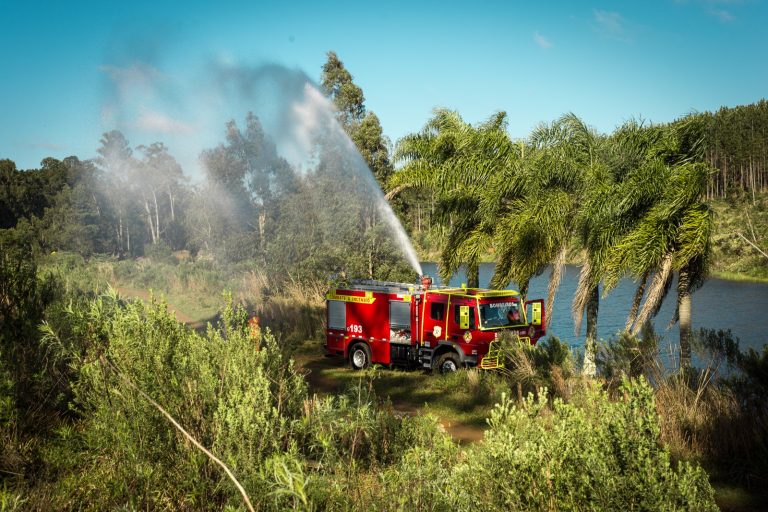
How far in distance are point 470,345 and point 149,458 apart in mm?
10917

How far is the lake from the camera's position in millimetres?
26953

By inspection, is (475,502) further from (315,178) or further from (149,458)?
(315,178)

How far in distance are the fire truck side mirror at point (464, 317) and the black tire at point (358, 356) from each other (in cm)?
314

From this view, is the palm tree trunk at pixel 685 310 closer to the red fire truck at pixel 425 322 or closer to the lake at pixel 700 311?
the red fire truck at pixel 425 322

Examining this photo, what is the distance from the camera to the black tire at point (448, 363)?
16477 millimetres

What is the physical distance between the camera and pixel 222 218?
142ft

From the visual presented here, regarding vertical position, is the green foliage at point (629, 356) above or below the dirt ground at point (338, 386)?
above

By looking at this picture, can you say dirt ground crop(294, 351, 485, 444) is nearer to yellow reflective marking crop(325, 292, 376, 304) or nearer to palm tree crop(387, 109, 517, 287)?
yellow reflective marking crop(325, 292, 376, 304)

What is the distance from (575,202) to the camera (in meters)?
18.0

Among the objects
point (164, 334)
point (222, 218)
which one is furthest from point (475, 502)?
point (222, 218)

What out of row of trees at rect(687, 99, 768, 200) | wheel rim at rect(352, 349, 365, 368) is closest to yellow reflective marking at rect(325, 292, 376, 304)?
wheel rim at rect(352, 349, 365, 368)

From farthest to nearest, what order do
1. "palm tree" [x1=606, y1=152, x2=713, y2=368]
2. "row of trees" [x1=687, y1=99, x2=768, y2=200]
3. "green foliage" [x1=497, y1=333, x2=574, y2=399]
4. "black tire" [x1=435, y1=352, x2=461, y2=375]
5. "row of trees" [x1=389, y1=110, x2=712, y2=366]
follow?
"row of trees" [x1=687, y1=99, x2=768, y2=200] < "black tire" [x1=435, y1=352, x2=461, y2=375] < "row of trees" [x1=389, y1=110, x2=712, y2=366] < "palm tree" [x1=606, y1=152, x2=713, y2=368] < "green foliage" [x1=497, y1=333, x2=574, y2=399]

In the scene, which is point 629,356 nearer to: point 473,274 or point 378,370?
point 378,370

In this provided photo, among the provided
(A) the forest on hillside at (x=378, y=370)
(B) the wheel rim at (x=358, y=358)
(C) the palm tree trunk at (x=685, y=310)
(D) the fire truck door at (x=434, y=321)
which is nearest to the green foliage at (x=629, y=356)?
(A) the forest on hillside at (x=378, y=370)
